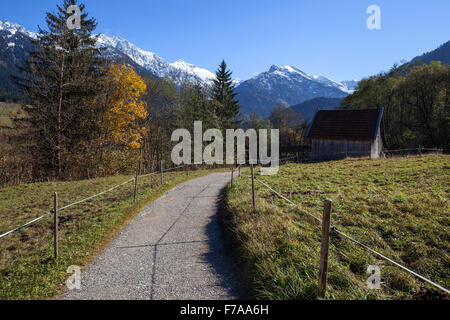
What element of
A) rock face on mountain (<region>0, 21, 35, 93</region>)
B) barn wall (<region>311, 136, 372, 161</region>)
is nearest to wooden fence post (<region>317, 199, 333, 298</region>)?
barn wall (<region>311, 136, 372, 161</region>)

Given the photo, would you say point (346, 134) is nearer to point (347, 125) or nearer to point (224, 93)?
point (347, 125)

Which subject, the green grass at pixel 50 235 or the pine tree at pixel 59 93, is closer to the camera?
the green grass at pixel 50 235

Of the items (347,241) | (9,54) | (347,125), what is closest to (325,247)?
(347,241)

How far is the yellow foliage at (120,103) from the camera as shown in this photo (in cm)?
2192

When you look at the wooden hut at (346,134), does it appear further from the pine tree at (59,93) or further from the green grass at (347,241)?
the pine tree at (59,93)

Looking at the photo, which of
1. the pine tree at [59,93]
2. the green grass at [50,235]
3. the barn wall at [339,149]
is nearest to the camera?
the green grass at [50,235]

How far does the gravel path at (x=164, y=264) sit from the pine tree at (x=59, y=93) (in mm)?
15396

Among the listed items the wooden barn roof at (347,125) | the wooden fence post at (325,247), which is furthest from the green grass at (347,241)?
the wooden barn roof at (347,125)

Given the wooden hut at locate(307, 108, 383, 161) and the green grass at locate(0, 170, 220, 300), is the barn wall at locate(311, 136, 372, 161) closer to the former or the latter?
the wooden hut at locate(307, 108, 383, 161)

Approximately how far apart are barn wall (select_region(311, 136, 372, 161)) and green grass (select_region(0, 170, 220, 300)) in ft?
69.8

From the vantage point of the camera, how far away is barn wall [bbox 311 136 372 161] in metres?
25.4

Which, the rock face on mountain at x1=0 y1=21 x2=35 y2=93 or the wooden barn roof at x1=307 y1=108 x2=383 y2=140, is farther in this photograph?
the rock face on mountain at x1=0 y1=21 x2=35 y2=93
